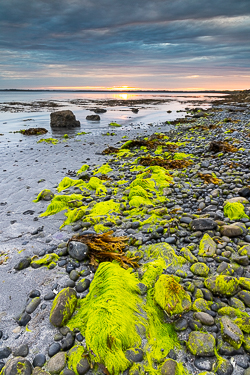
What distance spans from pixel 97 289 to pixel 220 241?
2.05 m

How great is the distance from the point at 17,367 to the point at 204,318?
1875 millimetres

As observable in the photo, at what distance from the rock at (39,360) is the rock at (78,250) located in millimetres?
1396

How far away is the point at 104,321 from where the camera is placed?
236cm

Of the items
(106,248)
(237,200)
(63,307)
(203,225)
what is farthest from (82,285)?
(237,200)

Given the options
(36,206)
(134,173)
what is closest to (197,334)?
(36,206)

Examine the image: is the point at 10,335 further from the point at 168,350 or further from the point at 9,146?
the point at 9,146

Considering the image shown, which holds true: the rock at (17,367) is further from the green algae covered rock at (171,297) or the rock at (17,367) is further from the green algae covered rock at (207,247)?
the green algae covered rock at (207,247)

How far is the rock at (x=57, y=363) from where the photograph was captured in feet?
6.58

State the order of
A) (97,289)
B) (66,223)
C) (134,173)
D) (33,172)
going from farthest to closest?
(33,172), (134,173), (66,223), (97,289)

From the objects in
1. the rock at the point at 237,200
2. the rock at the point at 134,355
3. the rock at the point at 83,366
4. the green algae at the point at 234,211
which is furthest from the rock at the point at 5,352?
the rock at the point at 237,200

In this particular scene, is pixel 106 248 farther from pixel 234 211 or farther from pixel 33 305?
pixel 234 211

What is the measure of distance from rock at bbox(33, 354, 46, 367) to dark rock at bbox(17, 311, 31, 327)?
49 cm

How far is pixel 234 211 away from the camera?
417cm

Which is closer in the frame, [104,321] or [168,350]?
[168,350]
